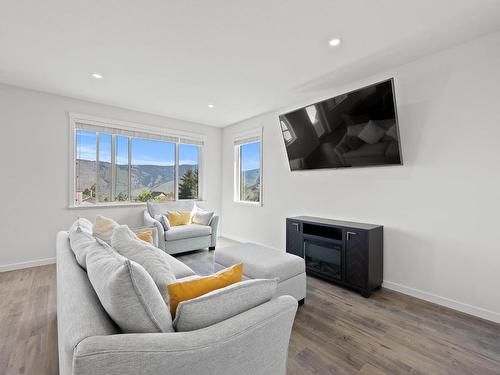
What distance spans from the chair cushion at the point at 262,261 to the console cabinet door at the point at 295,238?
0.76 meters

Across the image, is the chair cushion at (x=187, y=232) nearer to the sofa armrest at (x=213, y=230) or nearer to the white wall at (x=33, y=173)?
the sofa armrest at (x=213, y=230)

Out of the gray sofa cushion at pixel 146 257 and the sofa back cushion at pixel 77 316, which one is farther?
the gray sofa cushion at pixel 146 257

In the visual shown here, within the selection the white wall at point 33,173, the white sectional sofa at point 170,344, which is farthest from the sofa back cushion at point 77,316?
the white wall at point 33,173

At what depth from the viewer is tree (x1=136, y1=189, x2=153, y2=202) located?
15.2 feet

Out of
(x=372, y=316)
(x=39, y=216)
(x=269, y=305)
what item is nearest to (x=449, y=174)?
(x=372, y=316)

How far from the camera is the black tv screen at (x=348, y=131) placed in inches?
102

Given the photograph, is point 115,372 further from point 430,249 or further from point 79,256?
point 430,249

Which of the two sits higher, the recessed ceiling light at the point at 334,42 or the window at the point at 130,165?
the recessed ceiling light at the point at 334,42

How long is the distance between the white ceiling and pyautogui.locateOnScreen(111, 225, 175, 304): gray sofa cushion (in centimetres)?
172

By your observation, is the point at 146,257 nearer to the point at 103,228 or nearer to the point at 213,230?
the point at 103,228

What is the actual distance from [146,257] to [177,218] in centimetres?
303

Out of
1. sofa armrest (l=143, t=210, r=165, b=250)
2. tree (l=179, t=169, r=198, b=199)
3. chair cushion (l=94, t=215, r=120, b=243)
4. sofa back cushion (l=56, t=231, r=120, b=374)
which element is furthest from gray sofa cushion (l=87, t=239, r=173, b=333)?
tree (l=179, t=169, r=198, b=199)

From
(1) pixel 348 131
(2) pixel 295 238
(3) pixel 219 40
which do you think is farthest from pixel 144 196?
(1) pixel 348 131

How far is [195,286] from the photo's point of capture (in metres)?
1.16
